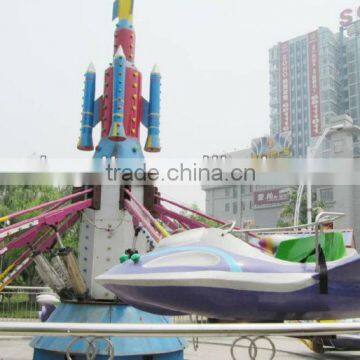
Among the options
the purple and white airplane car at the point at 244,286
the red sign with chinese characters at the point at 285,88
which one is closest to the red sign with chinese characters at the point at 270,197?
the red sign with chinese characters at the point at 285,88

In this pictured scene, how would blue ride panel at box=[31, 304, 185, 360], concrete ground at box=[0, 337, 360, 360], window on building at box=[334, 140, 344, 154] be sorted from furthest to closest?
window on building at box=[334, 140, 344, 154]
concrete ground at box=[0, 337, 360, 360]
blue ride panel at box=[31, 304, 185, 360]

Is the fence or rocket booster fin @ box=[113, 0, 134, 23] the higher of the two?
rocket booster fin @ box=[113, 0, 134, 23]

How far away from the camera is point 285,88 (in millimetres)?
82688

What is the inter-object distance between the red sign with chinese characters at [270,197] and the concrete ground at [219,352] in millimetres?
48441

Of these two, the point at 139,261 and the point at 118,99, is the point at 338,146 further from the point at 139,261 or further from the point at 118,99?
the point at 139,261

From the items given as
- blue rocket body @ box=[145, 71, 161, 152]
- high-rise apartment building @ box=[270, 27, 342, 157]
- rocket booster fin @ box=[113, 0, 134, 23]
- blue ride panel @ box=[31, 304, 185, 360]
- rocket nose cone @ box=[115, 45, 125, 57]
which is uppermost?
high-rise apartment building @ box=[270, 27, 342, 157]

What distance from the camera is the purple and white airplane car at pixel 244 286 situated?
3471 millimetres

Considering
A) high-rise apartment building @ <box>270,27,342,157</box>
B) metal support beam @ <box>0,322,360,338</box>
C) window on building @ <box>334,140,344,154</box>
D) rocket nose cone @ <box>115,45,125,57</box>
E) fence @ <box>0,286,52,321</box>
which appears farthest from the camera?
high-rise apartment building @ <box>270,27,342,157</box>

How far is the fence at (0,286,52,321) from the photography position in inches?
653

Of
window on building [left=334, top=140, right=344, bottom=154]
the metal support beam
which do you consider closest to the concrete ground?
the metal support beam

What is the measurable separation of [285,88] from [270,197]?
29.7 meters

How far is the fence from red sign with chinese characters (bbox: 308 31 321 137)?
6575 cm

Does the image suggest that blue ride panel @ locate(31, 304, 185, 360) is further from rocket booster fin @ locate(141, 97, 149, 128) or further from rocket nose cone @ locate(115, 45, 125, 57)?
rocket nose cone @ locate(115, 45, 125, 57)

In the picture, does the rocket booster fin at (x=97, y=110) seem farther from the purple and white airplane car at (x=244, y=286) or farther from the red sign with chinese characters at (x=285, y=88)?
the red sign with chinese characters at (x=285, y=88)
